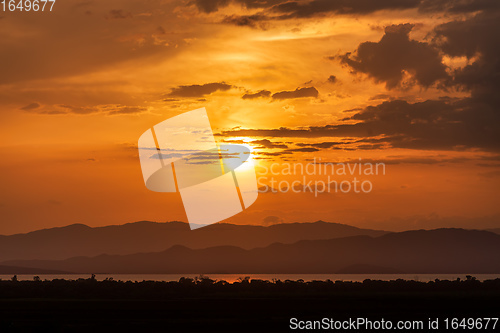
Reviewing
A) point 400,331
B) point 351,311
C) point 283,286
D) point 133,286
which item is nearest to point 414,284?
point 283,286

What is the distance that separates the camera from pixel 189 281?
252 ft

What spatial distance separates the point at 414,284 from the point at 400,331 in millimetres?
54660

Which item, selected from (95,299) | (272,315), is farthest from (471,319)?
(95,299)

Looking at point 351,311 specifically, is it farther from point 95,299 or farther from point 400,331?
point 95,299

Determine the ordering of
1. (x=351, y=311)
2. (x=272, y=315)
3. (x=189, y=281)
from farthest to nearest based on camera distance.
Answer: (x=189, y=281)
(x=351, y=311)
(x=272, y=315)

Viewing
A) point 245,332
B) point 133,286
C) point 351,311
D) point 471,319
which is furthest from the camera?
point 133,286

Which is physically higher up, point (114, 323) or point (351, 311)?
point (351, 311)

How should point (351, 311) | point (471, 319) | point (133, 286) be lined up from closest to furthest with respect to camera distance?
1. point (471, 319)
2. point (351, 311)
3. point (133, 286)

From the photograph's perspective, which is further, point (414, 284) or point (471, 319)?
point (414, 284)

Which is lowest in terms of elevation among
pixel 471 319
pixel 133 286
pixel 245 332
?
pixel 245 332

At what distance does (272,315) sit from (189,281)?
3486 cm

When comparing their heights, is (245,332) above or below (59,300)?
below

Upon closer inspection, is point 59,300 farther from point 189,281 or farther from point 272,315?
point 272,315

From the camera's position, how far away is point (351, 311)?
151 feet
